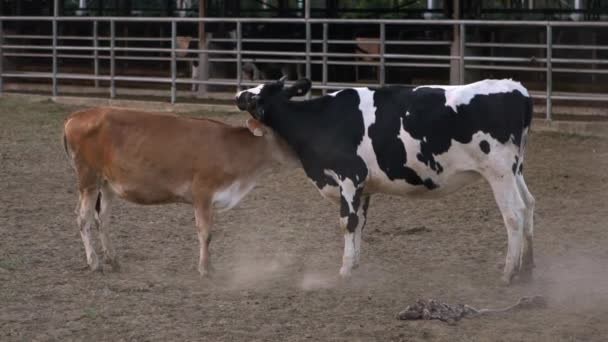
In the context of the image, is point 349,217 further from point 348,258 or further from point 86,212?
point 86,212

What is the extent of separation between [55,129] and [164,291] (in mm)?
8761

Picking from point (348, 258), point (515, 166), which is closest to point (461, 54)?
point (515, 166)

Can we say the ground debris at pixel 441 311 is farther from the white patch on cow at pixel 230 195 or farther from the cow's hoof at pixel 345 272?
the white patch on cow at pixel 230 195

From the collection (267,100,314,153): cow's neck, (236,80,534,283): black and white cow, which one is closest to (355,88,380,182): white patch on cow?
(236,80,534,283): black and white cow

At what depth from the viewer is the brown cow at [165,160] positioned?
24.6 ft

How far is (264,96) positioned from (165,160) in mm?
782

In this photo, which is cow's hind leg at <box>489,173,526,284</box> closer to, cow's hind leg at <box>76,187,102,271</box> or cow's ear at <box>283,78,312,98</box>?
cow's ear at <box>283,78,312,98</box>

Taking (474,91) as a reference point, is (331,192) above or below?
below

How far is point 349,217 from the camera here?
24.6ft

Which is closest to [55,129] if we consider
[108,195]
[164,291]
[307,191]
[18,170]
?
[18,170]

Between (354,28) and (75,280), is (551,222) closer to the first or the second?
(75,280)

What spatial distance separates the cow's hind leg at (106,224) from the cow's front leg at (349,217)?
1.51 m

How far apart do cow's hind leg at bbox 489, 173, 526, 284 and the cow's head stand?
1452 millimetres

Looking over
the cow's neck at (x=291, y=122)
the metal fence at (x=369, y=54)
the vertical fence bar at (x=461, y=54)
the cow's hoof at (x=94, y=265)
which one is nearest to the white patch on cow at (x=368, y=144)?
the cow's neck at (x=291, y=122)
